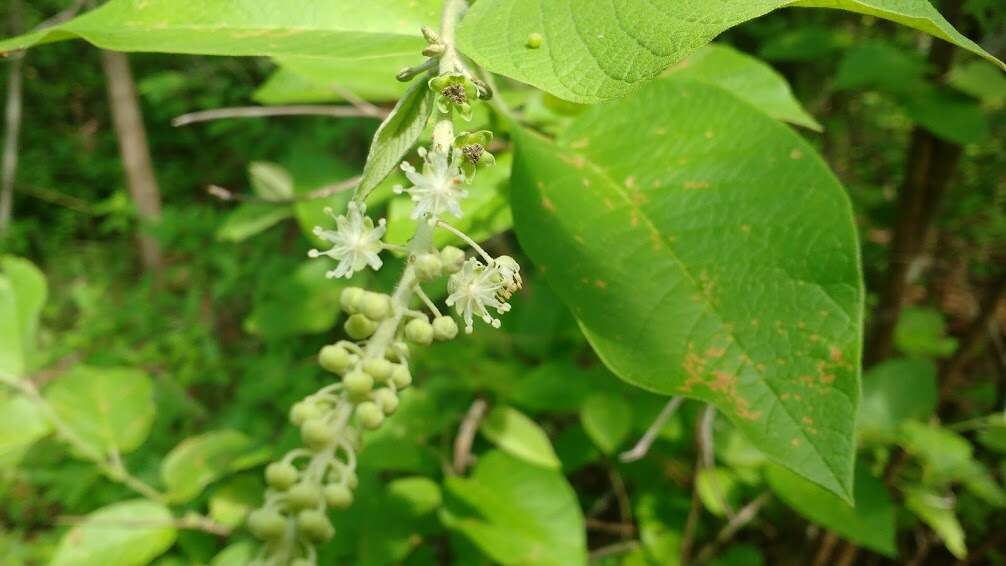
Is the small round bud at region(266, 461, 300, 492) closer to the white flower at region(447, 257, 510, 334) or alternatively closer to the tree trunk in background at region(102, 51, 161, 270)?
the white flower at region(447, 257, 510, 334)

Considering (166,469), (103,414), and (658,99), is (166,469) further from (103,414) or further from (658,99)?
(658,99)

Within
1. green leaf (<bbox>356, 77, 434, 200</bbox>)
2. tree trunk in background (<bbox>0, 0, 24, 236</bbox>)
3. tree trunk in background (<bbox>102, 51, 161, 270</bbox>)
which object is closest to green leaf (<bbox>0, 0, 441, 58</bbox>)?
green leaf (<bbox>356, 77, 434, 200</bbox>)

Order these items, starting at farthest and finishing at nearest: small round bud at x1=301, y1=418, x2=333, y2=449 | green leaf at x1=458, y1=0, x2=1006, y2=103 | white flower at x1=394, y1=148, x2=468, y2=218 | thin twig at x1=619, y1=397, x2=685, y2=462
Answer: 1. thin twig at x1=619, y1=397, x2=685, y2=462
2. small round bud at x1=301, y1=418, x2=333, y2=449
3. white flower at x1=394, y1=148, x2=468, y2=218
4. green leaf at x1=458, y1=0, x2=1006, y2=103

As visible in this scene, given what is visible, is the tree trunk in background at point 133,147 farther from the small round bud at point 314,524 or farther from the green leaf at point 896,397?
the small round bud at point 314,524

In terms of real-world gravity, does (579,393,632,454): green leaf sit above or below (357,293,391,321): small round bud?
below

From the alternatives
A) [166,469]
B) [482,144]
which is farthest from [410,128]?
[166,469]

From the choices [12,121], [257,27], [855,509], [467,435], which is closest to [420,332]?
[257,27]

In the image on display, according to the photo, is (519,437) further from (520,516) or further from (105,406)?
(105,406)
